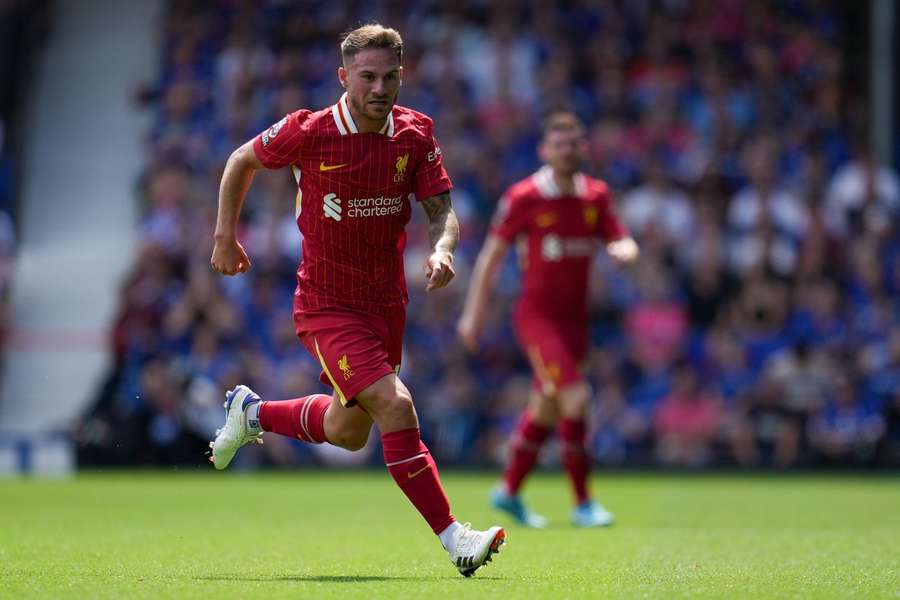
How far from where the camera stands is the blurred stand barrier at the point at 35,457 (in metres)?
16.7

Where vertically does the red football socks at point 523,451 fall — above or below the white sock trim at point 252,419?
below

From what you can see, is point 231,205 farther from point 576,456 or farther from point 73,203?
point 73,203

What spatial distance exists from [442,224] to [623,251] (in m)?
3.61

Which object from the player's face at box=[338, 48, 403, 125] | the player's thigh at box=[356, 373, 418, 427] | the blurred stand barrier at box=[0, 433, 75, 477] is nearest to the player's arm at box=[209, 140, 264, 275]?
the player's face at box=[338, 48, 403, 125]

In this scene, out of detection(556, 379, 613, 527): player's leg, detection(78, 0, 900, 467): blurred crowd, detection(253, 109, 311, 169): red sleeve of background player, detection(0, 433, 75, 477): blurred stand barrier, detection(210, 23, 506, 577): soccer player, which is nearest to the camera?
detection(210, 23, 506, 577): soccer player

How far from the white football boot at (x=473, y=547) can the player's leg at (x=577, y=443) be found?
393 centimetres

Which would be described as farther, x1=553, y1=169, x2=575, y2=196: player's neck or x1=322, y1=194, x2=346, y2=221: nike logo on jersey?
x1=553, y1=169, x2=575, y2=196: player's neck

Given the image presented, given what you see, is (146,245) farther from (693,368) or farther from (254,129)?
(693,368)

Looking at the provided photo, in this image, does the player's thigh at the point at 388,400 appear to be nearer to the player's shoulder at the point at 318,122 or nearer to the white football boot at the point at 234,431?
the white football boot at the point at 234,431

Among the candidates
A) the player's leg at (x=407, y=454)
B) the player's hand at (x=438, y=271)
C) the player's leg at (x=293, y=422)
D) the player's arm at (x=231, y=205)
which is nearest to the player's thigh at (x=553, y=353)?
the player's leg at (x=293, y=422)

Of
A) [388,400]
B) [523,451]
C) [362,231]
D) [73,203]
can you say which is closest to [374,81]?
[362,231]

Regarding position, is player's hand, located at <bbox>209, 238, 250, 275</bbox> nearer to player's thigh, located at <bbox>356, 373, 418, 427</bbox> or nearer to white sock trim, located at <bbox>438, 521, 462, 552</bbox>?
player's thigh, located at <bbox>356, 373, 418, 427</bbox>

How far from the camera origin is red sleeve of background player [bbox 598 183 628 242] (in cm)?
1055

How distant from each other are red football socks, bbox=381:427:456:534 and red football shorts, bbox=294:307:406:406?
28cm
